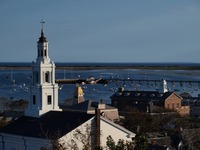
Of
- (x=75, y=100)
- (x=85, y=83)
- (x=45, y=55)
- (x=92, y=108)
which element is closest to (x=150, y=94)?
(x=75, y=100)

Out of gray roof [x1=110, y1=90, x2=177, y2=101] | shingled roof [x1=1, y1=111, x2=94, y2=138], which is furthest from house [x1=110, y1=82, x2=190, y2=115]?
shingled roof [x1=1, y1=111, x2=94, y2=138]

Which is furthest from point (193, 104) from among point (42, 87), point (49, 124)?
point (49, 124)

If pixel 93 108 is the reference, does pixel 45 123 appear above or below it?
above

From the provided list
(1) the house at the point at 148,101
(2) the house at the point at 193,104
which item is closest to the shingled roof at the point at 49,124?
(1) the house at the point at 148,101

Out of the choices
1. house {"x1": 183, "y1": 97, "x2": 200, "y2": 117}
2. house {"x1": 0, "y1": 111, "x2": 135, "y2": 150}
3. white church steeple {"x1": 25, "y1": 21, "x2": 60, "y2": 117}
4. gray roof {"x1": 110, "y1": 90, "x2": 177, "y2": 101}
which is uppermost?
white church steeple {"x1": 25, "y1": 21, "x2": 60, "y2": 117}

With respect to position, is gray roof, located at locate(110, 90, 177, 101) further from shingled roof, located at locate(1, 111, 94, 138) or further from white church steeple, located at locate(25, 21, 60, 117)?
shingled roof, located at locate(1, 111, 94, 138)

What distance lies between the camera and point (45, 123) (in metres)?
30.9

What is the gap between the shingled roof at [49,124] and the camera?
2914cm

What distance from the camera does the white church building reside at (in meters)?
28.7

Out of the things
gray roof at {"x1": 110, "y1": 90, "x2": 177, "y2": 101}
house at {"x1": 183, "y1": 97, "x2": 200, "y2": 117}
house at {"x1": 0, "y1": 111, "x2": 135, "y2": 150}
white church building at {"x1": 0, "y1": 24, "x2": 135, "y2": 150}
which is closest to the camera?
house at {"x1": 0, "y1": 111, "x2": 135, "y2": 150}

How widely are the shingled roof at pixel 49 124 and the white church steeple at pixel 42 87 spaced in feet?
2.07

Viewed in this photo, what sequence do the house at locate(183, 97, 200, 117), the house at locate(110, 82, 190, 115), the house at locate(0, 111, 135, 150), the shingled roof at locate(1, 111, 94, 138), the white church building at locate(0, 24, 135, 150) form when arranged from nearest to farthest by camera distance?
the house at locate(0, 111, 135, 150), the white church building at locate(0, 24, 135, 150), the shingled roof at locate(1, 111, 94, 138), the house at locate(110, 82, 190, 115), the house at locate(183, 97, 200, 117)

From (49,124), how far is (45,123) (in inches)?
15.3

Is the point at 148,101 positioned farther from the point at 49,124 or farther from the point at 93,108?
the point at 49,124
